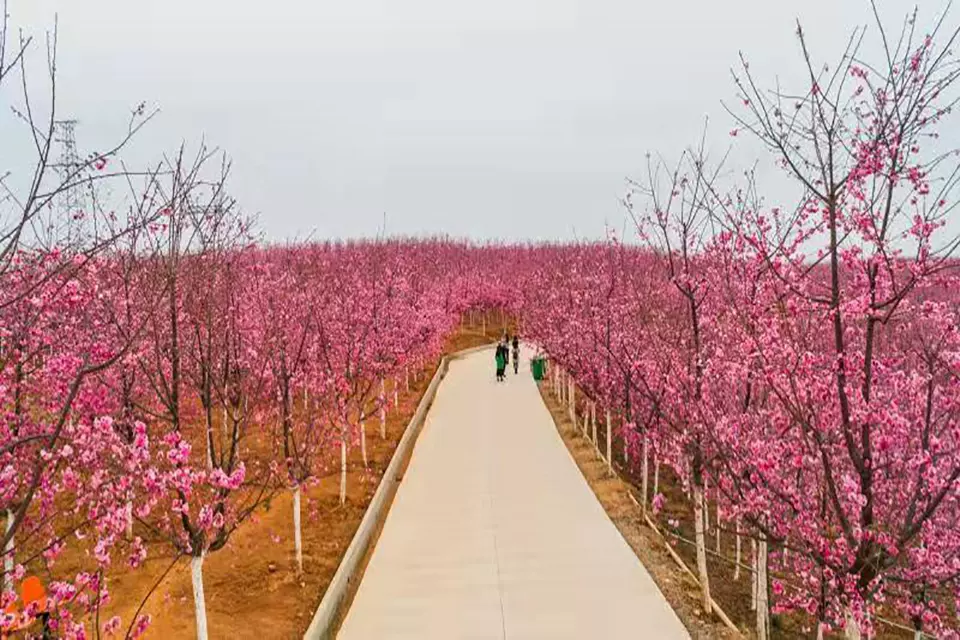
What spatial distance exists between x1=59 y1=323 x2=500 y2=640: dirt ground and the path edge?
0.38 metres

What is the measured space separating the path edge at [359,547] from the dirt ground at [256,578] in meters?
0.38

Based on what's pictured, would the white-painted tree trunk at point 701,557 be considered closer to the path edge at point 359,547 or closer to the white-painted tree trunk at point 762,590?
the white-painted tree trunk at point 762,590

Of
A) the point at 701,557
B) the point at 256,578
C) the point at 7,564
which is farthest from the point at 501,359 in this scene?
the point at 7,564

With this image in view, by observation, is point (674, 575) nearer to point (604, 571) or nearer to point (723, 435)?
point (604, 571)

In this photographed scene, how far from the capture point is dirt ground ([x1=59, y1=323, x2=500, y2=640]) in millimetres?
8812

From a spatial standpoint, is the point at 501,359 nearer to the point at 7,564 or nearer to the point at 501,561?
the point at 501,561

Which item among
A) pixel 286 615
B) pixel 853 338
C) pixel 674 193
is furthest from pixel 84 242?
pixel 853 338

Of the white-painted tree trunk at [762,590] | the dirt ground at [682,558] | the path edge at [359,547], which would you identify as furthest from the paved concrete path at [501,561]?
the white-painted tree trunk at [762,590]

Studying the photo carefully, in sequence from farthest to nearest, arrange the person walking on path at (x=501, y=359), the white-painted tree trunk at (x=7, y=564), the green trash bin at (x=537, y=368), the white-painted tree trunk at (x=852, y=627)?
the green trash bin at (x=537, y=368), the person walking on path at (x=501, y=359), the white-painted tree trunk at (x=852, y=627), the white-painted tree trunk at (x=7, y=564)

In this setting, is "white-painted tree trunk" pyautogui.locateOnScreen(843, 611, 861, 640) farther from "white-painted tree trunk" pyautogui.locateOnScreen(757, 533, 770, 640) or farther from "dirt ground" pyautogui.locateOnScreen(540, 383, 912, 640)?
"dirt ground" pyautogui.locateOnScreen(540, 383, 912, 640)

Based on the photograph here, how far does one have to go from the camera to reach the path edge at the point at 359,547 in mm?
8430

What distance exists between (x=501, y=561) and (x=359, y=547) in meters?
2.41

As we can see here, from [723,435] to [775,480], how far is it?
747 millimetres

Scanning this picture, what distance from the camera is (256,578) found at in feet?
33.3
